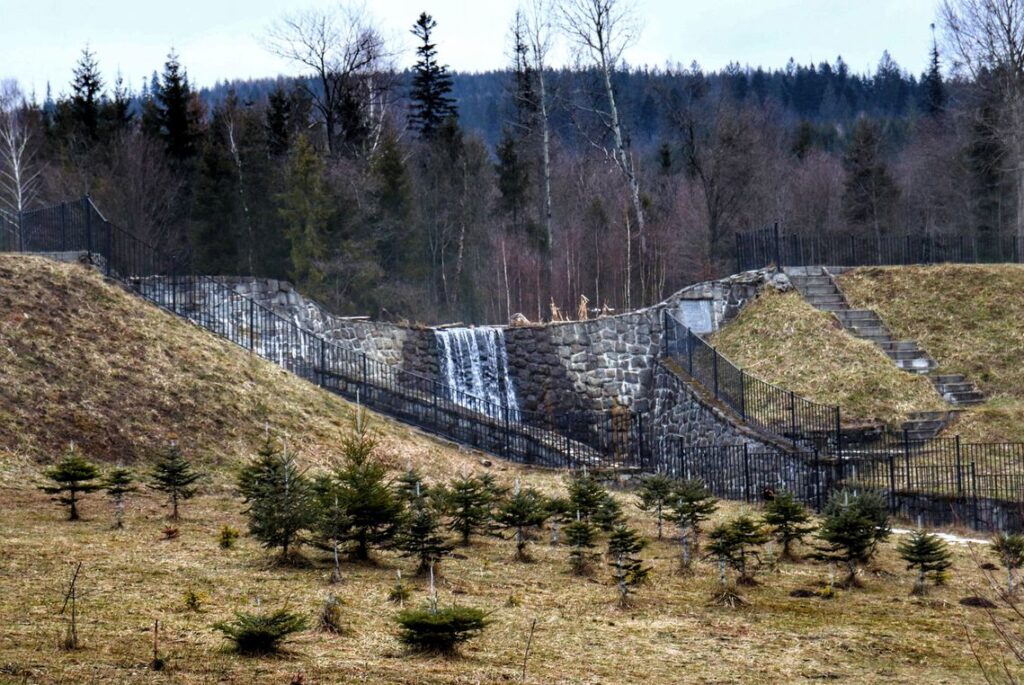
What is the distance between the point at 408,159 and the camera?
50.1 meters

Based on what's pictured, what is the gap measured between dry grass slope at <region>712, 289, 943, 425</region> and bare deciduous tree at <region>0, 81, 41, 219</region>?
2388 cm

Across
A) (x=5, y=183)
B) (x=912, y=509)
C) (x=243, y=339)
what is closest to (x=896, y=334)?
(x=912, y=509)

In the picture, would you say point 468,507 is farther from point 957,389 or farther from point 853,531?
point 957,389

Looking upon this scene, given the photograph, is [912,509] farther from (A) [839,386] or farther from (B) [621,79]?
(B) [621,79]

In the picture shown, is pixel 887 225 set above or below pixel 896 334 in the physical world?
above

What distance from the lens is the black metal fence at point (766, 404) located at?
77.3ft

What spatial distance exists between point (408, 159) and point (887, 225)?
74.1 ft

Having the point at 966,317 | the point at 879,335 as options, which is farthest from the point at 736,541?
the point at 966,317

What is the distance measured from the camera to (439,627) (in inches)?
327

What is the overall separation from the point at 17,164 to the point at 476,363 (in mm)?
19889

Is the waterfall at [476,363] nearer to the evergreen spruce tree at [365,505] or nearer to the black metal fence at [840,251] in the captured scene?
the black metal fence at [840,251]

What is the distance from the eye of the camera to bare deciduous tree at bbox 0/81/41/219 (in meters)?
42.1

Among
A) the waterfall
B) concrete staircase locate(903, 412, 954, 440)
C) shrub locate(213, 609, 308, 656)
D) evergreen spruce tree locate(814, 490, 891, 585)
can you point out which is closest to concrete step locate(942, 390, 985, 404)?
concrete staircase locate(903, 412, 954, 440)

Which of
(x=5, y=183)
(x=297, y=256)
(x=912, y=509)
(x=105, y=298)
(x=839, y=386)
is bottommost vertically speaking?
(x=912, y=509)
